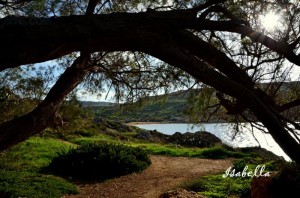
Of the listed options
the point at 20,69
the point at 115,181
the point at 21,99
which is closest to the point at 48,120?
the point at 21,99

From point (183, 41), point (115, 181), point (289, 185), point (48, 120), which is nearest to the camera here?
point (183, 41)

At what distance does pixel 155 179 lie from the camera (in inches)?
498

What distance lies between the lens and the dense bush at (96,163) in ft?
42.3

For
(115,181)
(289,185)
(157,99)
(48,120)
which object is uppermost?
(157,99)

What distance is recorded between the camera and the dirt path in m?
10.5

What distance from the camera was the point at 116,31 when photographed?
4.04 metres

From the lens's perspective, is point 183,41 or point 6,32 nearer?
point 6,32

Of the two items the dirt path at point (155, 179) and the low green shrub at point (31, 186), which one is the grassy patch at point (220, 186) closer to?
the dirt path at point (155, 179)

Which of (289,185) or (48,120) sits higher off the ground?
(48,120)

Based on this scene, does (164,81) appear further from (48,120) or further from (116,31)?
(116,31)

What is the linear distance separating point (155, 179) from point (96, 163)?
8.12 ft

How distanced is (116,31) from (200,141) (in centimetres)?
2381

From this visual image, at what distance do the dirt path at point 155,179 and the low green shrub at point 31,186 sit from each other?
51 cm

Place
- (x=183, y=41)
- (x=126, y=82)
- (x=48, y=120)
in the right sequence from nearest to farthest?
(x=183, y=41)
(x=48, y=120)
(x=126, y=82)
